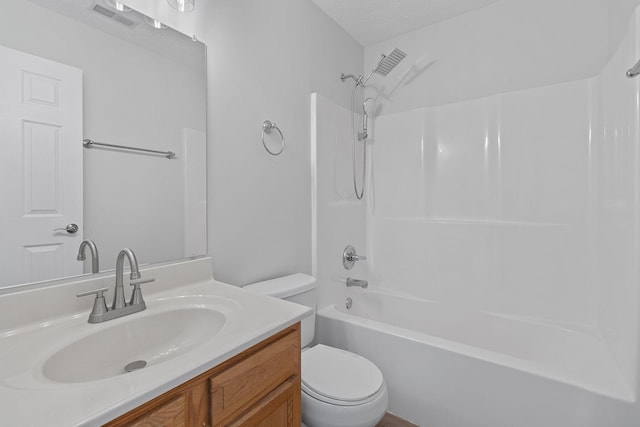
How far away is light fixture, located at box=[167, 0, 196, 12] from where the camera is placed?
1257 millimetres

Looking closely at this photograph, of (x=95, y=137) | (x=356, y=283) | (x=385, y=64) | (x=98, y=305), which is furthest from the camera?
(x=356, y=283)

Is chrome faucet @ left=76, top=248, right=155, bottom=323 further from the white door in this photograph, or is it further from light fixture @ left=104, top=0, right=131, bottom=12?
light fixture @ left=104, top=0, right=131, bottom=12

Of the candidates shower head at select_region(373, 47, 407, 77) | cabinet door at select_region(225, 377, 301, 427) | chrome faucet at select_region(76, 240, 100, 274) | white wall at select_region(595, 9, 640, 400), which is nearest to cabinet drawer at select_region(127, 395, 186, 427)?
cabinet door at select_region(225, 377, 301, 427)

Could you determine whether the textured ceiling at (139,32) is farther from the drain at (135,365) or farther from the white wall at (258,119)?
the drain at (135,365)

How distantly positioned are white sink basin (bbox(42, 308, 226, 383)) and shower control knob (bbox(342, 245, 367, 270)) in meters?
1.36

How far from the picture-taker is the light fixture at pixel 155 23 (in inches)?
47.0

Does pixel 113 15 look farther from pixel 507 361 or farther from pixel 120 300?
pixel 507 361

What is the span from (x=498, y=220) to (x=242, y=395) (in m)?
1.90

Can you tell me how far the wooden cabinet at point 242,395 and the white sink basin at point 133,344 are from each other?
14 centimetres

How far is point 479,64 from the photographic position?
2.14 m

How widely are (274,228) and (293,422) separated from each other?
3.22 ft

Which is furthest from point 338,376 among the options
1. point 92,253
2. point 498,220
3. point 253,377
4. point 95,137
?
point 498,220

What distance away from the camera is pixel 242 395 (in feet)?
2.71

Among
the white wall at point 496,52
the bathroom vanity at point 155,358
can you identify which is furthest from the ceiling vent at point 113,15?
the white wall at point 496,52
